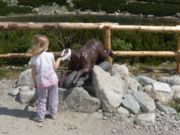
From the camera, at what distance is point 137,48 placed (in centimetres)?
1141

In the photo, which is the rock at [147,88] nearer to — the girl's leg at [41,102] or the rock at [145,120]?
the rock at [145,120]

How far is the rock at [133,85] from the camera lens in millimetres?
8284

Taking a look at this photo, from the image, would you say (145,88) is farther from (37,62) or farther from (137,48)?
(137,48)

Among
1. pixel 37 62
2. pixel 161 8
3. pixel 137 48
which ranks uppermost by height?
pixel 37 62

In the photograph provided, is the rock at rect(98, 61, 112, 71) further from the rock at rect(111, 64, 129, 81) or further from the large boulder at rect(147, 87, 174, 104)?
the large boulder at rect(147, 87, 174, 104)

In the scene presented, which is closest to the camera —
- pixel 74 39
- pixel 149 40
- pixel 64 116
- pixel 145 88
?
pixel 64 116

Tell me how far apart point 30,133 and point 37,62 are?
1.00 metres

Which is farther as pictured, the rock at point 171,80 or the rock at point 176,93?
the rock at point 171,80

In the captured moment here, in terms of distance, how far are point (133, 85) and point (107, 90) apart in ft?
3.22

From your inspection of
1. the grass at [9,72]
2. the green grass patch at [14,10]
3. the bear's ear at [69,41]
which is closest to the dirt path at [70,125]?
the grass at [9,72]

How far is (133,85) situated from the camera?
8375 millimetres

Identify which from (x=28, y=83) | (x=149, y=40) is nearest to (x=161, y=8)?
(x=149, y=40)

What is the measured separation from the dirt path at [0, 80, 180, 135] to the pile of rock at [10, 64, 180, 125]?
147mm

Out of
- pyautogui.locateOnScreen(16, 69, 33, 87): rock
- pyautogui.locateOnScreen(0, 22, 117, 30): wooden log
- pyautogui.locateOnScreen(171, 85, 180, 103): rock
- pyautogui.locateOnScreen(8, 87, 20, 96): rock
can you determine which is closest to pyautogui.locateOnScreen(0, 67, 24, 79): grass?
pyautogui.locateOnScreen(16, 69, 33, 87): rock
